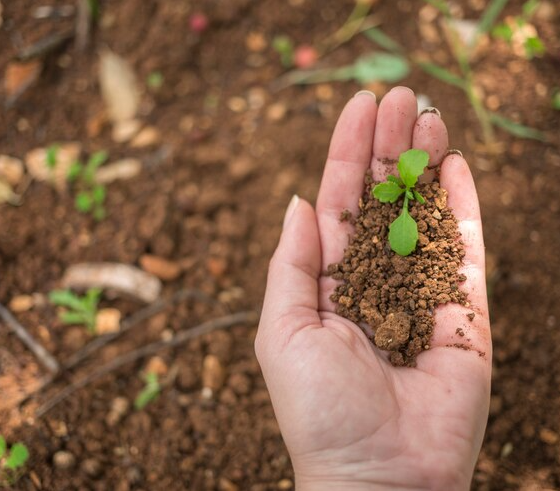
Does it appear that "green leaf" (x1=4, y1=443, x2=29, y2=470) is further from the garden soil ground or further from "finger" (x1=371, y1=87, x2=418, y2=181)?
"finger" (x1=371, y1=87, x2=418, y2=181)

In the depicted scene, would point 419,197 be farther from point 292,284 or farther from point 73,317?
point 73,317

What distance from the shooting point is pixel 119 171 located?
2.99 m

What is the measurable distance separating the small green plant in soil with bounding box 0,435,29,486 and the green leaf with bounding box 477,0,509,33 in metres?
2.87

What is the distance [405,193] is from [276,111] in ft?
4.50

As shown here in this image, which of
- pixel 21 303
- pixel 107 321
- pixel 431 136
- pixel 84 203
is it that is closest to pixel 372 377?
pixel 431 136

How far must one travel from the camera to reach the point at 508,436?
2.23 m

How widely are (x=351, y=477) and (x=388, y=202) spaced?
0.94 metres

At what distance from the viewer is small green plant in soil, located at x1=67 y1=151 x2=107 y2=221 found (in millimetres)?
2857

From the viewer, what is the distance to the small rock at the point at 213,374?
7.82 feet

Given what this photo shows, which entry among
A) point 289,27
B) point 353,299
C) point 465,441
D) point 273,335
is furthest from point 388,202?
point 289,27

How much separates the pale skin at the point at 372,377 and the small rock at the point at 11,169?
172 centimetres

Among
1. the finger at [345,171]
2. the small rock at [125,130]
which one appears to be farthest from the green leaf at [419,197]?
the small rock at [125,130]

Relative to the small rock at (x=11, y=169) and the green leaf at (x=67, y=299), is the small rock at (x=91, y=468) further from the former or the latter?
the small rock at (x=11, y=169)

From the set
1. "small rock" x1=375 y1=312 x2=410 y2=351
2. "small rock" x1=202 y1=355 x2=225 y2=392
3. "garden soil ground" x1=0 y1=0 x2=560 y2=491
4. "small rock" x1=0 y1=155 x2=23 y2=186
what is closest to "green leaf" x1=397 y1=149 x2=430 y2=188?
"small rock" x1=375 y1=312 x2=410 y2=351
